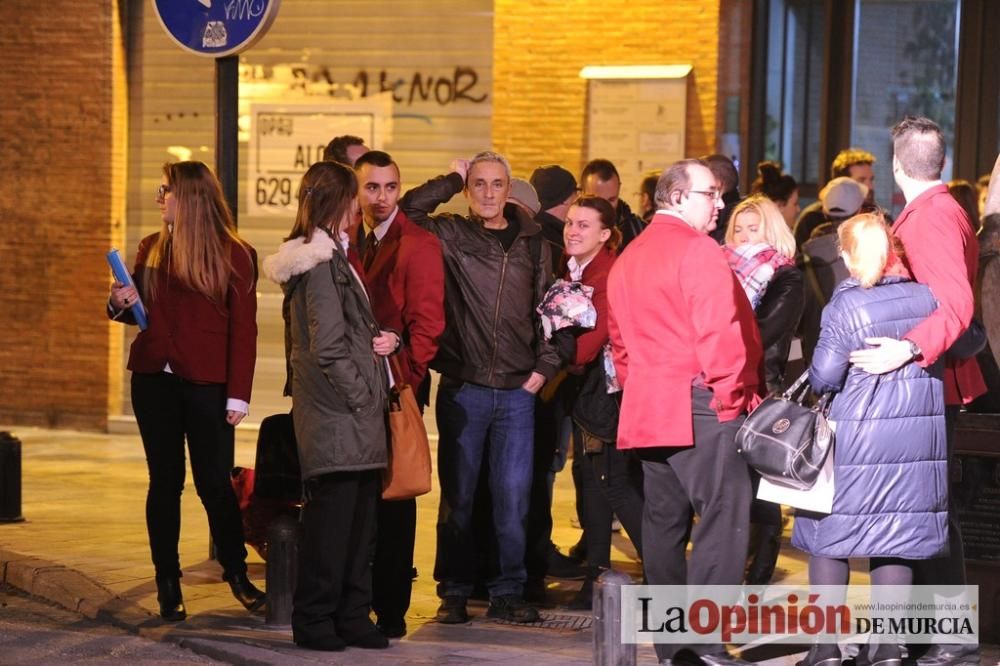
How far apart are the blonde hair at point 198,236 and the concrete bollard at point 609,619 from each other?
2.77 m

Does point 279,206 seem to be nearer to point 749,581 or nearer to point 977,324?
point 749,581

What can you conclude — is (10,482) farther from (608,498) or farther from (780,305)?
(780,305)

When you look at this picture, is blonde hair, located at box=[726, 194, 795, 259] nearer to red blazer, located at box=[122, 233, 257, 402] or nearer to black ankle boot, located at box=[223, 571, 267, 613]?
red blazer, located at box=[122, 233, 257, 402]

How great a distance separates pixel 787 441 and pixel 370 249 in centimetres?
250

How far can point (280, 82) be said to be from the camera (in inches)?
526

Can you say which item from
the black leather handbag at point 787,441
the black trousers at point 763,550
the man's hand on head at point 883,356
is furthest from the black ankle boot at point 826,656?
the black trousers at point 763,550

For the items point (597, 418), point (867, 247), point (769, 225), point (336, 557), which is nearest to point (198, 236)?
point (336, 557)

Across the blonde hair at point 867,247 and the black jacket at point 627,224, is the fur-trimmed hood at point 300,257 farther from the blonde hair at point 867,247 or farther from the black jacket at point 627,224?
the black jacket at point 627,224

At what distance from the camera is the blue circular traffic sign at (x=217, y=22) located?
8.53 m

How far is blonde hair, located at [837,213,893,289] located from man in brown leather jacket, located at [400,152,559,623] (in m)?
1.84

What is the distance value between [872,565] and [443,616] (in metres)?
2.05

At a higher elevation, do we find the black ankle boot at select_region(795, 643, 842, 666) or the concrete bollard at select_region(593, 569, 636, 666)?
the concrete bollard at select_region(593, 569, 636, 666)

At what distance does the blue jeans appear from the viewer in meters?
7.85

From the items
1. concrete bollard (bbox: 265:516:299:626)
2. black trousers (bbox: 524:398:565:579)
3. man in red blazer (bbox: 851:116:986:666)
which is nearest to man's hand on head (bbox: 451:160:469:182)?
black trousers (bbox: 524:398:565:579)
